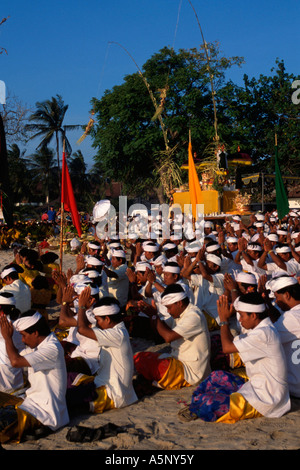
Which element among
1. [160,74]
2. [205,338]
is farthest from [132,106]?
[205,338]

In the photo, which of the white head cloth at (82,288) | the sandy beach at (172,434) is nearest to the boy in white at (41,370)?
the sandy beach at (172,434)

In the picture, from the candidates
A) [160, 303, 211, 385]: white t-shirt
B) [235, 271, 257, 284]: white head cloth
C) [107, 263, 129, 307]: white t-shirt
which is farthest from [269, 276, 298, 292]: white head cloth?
[107, 263, 129, 307]: white t-shirt

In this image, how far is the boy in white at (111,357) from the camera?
4.80m

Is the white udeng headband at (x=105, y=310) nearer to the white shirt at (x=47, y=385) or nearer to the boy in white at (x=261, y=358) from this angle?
the white shirt at (x=47, y=385)

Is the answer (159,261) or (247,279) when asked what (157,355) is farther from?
(159,261)

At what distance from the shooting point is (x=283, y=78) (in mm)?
29359

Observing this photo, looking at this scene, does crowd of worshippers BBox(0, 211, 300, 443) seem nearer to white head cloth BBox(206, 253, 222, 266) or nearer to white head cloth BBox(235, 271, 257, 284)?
white head cloth BBox(235, 271, 257, 284)

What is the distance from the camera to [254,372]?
14.7 feet

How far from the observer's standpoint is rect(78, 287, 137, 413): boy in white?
15.8 ft

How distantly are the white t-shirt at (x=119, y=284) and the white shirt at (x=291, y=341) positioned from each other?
4115 mm

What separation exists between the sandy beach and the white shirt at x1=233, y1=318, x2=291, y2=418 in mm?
160

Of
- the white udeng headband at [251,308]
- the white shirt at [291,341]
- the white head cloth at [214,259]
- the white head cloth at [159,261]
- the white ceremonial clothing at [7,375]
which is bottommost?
the white ceremonial clothing at [7,375]
